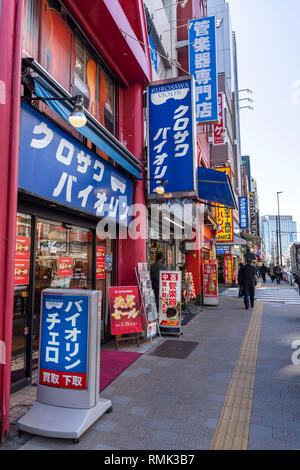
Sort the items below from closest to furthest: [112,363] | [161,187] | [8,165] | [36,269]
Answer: [8,165] → [36,269] → [112,363] → [161,187]

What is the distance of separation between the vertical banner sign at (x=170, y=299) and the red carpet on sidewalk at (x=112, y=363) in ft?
5.59

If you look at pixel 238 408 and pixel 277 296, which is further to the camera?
pixel 277 296

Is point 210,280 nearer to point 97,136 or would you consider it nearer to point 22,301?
point 97,136

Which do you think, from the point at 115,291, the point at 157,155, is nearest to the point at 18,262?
the point at 115,291

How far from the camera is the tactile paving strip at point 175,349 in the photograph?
6.00m

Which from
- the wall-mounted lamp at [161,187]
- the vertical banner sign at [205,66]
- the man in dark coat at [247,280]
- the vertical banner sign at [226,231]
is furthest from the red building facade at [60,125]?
the vertical banner sign at [226,231]

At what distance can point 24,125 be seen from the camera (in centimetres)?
383

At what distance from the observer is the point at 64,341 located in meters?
3.38

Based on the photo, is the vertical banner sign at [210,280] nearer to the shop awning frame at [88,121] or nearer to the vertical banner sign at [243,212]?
the shop awning frame at [88,121]

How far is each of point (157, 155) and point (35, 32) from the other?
3.64 m

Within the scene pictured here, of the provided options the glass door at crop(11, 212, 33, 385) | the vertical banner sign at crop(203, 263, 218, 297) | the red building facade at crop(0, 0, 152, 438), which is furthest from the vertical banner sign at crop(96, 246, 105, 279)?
the vertical banner sign at crop(203, 263, 218, 297)

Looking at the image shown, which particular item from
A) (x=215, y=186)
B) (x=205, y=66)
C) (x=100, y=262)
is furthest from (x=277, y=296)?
(x=100, y=262)

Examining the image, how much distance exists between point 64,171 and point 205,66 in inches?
372
